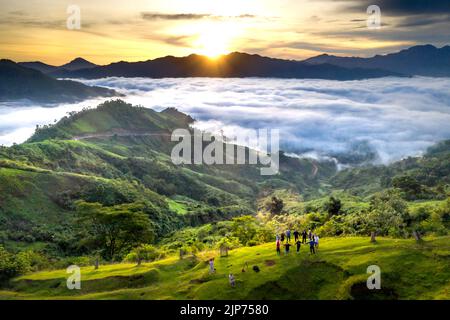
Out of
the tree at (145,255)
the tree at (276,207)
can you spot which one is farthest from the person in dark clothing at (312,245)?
the tree at (276,207)

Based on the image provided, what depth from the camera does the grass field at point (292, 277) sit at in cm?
4516

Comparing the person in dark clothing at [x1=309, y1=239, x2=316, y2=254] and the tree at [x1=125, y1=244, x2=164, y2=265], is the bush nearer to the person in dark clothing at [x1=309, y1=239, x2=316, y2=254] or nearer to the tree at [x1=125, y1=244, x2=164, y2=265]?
the tree at [x1=125, y1=244, x2=164, y2=265]

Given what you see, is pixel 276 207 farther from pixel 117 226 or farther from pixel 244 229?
pixel 117 226

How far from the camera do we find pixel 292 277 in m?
48.7

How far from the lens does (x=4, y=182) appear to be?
452ft

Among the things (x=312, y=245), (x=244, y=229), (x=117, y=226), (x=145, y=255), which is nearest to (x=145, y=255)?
(x=145, y=255)

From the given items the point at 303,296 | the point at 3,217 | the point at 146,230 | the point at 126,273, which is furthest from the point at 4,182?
the point at 303,296

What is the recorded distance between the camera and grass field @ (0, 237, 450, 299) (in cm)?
4516

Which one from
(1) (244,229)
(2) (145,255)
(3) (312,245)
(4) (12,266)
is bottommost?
(2) (145,255)

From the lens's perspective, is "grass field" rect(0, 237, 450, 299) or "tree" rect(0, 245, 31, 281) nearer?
"grass field" rect(0, 237, 450, 299)

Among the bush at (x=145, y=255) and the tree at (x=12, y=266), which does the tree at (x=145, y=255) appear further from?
the tree at (x=12, y=266)

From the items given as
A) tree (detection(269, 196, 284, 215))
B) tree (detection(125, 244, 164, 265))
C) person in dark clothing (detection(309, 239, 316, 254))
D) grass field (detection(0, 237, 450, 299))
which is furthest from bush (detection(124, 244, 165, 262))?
tree (detection(269, 196, 284, 215))

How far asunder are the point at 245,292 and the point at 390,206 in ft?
170
